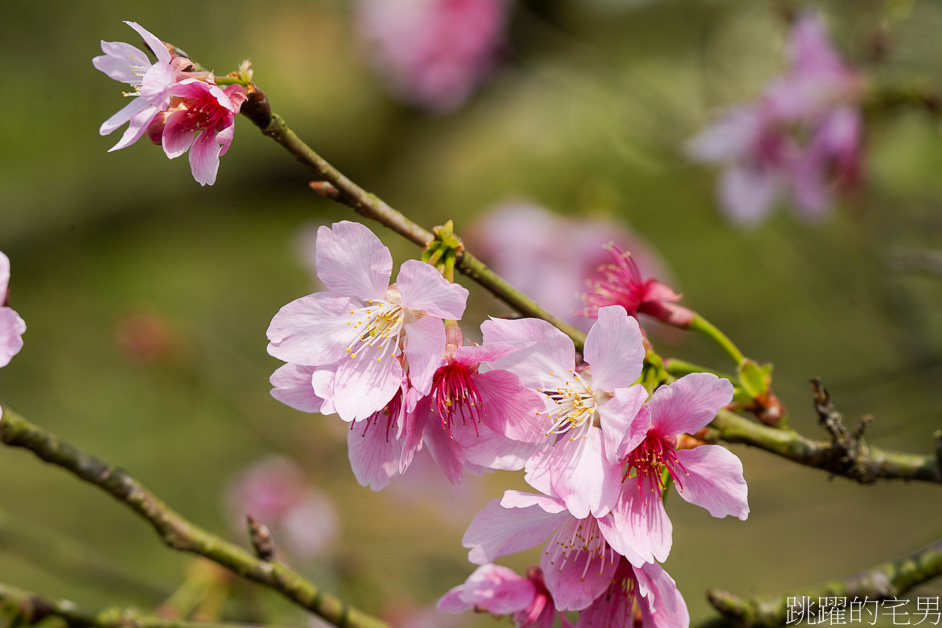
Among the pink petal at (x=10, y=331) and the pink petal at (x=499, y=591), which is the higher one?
the pink petal at (x=10, y=331)

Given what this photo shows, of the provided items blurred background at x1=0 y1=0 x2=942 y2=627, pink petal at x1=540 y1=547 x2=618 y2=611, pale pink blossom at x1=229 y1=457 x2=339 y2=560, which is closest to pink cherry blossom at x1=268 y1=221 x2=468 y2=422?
pink petal at x1=540 y1=547 x2=618 y2=611

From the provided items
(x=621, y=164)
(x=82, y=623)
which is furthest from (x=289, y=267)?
(x=82, y=623)

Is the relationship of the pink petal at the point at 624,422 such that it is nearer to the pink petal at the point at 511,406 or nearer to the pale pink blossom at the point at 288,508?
the pink petal at the point at 511,406

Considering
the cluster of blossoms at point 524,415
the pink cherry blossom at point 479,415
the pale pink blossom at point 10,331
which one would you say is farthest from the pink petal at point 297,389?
the pale pink blossom at point 10,331

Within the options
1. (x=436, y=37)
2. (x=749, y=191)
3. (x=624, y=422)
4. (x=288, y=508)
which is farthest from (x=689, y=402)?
(x=436, y=37)

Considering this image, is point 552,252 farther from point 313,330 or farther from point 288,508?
point 313,330

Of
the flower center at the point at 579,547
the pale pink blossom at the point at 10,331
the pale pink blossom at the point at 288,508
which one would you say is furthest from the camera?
the pale pink blossom at the point at 288,508

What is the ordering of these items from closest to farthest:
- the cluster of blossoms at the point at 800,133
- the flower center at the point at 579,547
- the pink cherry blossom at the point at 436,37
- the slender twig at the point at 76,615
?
the flower center at the point at 579,547 → the slender twig at the point at 76,615 → the cluster of blossoms at the point at 800,133 → the pink cherry blossom at the point at 436,37
